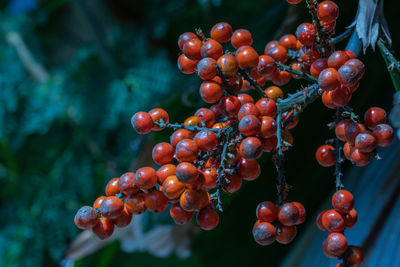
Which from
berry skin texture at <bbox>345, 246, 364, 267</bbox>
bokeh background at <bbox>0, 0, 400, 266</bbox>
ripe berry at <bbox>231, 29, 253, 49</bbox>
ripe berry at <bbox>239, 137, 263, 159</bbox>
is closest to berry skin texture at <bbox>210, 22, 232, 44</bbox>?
ripe berry at <bbox>231, 29, 253, 49</bbox>

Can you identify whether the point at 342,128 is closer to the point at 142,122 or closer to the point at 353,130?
the point at 353,130

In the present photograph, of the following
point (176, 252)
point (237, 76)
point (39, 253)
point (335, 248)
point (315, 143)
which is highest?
point (237, 76)

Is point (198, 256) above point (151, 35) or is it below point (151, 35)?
below

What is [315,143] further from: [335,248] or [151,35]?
[151,35]

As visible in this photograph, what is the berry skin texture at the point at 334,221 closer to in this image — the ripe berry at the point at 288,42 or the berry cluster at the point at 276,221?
the berry cluster at the point at 276,221

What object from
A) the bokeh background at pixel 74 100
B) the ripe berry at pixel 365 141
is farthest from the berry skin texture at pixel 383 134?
the bokeh background at pixel 74 100

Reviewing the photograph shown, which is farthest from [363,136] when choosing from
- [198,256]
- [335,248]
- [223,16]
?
[223,16]

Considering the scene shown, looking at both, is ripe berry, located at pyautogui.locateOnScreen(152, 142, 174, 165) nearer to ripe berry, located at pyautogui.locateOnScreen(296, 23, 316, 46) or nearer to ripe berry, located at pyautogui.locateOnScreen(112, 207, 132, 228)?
ripe berry, located at pyautogui.locateOnScreen(112, 207, 132, 228)

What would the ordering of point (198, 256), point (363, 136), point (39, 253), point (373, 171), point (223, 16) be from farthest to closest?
1. point (39, 253)
2. point (223, 16)
3. point (198, 256)
4. point (373, 171)
5. point (363, 136)
